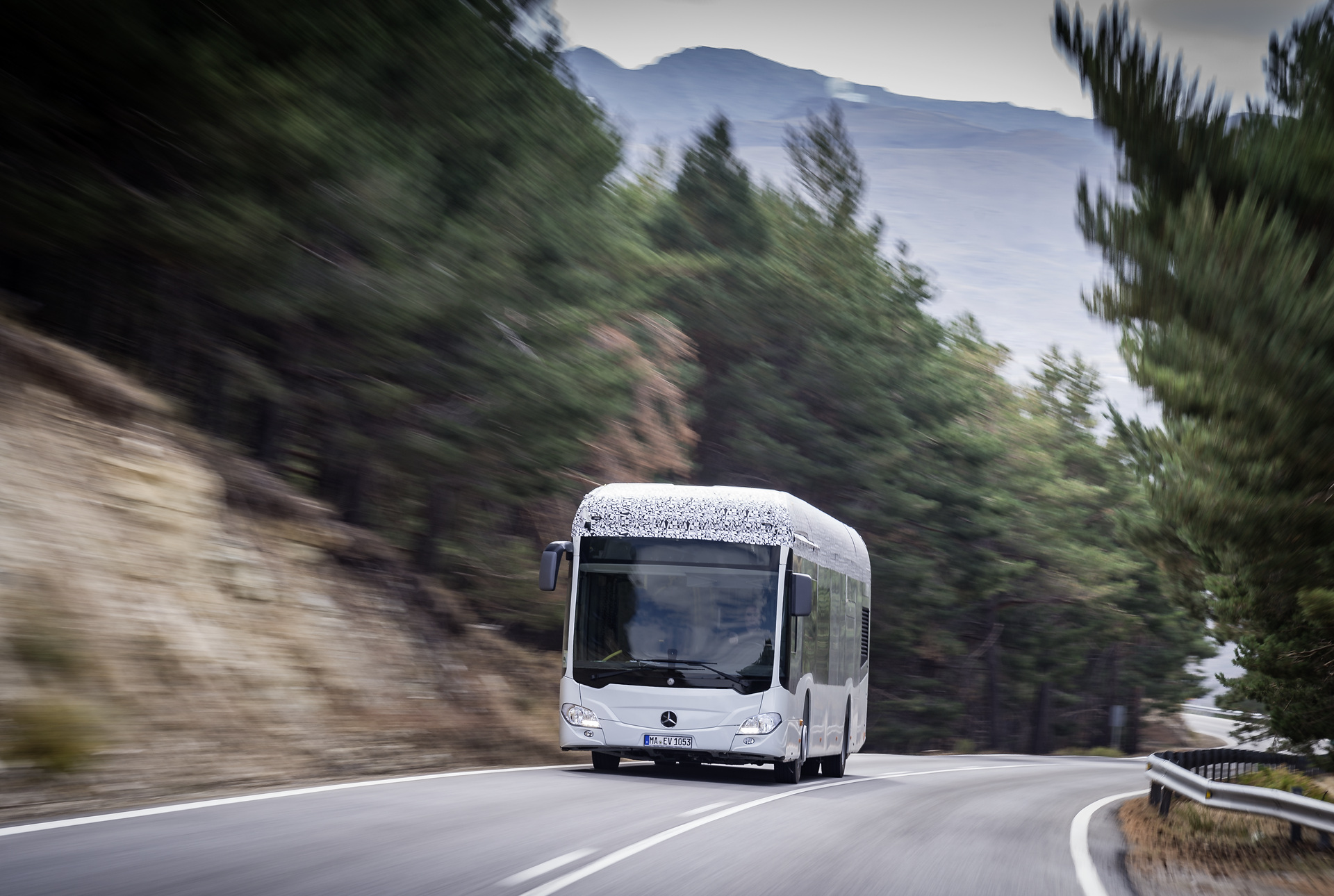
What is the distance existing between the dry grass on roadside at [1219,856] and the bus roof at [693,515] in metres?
5.08

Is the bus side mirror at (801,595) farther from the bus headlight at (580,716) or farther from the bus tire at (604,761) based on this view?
the bus tire at (604,761)

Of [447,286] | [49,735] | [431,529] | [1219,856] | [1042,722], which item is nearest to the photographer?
[49,735]

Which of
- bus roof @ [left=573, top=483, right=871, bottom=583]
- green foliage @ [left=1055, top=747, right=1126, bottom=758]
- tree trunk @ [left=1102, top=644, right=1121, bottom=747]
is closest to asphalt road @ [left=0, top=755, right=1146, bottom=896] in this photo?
bus roof @ [left=573, top=483, right=871, bottom=583]

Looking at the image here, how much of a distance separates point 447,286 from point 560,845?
10.3 metres

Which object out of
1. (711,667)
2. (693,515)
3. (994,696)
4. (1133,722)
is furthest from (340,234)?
(1133,722)

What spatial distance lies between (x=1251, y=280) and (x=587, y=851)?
669 cm

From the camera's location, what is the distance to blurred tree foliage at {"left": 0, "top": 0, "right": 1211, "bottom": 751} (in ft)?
45.9

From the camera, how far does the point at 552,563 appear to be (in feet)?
52.4

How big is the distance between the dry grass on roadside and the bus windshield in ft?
14.9

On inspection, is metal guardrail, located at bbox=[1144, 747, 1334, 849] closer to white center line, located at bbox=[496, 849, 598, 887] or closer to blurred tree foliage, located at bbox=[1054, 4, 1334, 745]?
blurred tree foliage, located at bbox=[1054, 4, 1334, 745]

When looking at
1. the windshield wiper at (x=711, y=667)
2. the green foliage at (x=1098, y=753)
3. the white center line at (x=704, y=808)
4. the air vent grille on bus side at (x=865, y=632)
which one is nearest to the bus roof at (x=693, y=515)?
the windshield wiper at (x=711, y=667)

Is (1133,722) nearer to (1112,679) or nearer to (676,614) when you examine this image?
(1112,679)

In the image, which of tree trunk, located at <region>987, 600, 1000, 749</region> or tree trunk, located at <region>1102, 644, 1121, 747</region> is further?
tree trunk, located at <region>1102, 644, 1121, 747</region>

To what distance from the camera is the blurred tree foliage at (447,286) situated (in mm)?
14000
